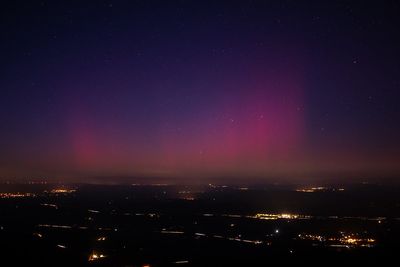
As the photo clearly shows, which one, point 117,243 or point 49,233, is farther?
point 49,233

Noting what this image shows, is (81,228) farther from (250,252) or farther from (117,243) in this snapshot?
(250,252)

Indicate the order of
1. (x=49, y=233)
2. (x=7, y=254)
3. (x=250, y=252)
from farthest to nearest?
(x=49, y=233)
(x=250, y=252)
(x=7, y=254)

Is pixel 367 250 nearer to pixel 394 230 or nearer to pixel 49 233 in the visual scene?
pixel 394 230

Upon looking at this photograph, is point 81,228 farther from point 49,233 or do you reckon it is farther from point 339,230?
point 339,230

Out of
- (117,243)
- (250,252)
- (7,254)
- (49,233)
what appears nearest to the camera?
(7,254)

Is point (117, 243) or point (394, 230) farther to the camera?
point (394, 230)

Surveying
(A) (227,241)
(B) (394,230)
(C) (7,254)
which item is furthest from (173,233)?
(B) (394,230)

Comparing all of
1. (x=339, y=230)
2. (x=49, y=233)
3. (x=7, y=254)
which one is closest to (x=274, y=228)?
(x=339, y=230)

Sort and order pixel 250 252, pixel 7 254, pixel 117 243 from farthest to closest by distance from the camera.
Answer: pixel 117 243 < pixel 250 252 < pixel 7 254

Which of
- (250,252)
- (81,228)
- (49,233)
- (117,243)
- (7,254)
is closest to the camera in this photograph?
(7,254)
